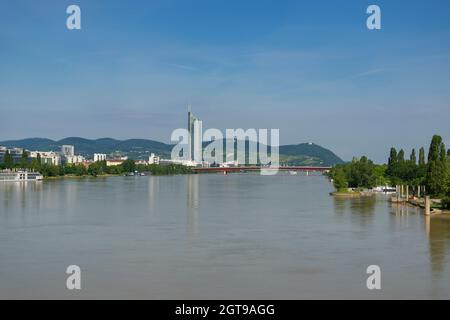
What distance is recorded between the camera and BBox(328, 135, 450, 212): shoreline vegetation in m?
12.2

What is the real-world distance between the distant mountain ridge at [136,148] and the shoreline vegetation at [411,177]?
6137 centimetres

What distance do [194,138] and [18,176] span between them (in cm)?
3602

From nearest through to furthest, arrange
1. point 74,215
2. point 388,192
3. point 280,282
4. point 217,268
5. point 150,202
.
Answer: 1. point 280,282
2. point 217,268
3. point 74,215
4. point 150,202
5. point 388,192

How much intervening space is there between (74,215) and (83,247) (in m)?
3.90

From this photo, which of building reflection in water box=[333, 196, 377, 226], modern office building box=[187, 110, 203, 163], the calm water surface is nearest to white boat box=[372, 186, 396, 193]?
building reflection in water box=[333, 196, 377, 226]

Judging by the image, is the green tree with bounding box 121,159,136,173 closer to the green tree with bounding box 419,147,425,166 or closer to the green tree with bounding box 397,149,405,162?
the green tree with bounding box 397,149,405,162

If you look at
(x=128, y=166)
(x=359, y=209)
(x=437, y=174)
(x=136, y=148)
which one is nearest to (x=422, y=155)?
(x=437, y=174)

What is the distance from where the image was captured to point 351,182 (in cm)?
1983

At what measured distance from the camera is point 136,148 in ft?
310

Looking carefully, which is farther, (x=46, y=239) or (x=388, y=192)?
(x=388, y=192)

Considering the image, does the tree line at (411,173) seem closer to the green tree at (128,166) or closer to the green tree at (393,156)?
the green tree at (393,156)

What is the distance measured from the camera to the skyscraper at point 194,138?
200 feet
